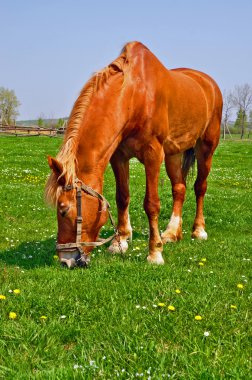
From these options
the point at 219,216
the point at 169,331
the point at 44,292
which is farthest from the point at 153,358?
the point at 219,216

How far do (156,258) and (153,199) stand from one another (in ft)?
2.95

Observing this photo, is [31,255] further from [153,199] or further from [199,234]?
[199,234]

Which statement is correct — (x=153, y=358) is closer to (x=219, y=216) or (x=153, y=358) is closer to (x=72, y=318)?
(x=72, y=318)

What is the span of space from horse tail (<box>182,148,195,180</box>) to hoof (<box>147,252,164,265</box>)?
10.1ft

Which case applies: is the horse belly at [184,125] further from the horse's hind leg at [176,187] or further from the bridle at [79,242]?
the bridle at [79,242]

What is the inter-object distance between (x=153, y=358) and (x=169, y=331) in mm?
565

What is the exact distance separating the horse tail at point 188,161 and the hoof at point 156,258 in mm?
3077

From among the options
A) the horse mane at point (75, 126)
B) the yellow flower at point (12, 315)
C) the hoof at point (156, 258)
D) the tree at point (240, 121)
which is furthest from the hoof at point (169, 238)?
the tree at point (240, 121)

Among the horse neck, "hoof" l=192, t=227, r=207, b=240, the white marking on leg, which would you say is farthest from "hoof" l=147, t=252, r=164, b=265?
"hoof" l=192, t=227, r=207, b=240

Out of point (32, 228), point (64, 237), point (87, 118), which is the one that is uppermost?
point (87, 118)

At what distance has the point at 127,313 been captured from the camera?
4.09 meters

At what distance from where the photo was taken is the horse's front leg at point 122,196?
23.1 ft

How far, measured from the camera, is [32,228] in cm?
903

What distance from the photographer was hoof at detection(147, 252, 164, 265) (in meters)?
6.16
